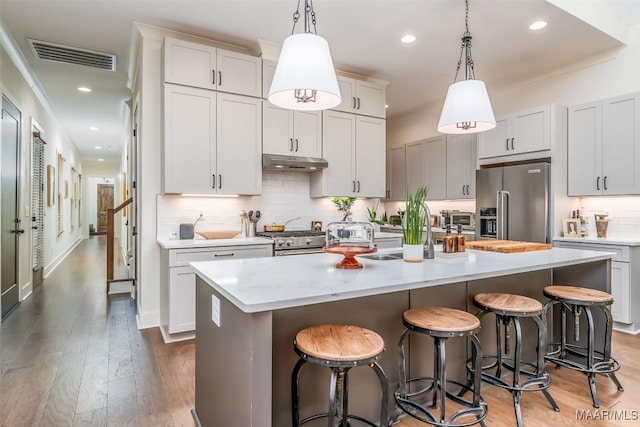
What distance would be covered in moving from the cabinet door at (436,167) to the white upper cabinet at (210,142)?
119 inches

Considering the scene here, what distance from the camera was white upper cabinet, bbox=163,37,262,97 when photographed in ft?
11.4

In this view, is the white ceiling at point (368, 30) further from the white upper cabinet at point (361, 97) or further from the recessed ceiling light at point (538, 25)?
the white upper cabinet at point (361, 97)

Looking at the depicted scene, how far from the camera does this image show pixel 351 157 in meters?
4.58

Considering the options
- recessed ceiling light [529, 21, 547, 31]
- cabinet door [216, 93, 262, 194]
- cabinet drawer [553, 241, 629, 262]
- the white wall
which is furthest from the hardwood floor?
recessed ceiling light [529, 21, 547, 31]

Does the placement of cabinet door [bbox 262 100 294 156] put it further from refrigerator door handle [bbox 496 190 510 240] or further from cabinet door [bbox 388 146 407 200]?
cabinet door [bbox 388 146 407 200]

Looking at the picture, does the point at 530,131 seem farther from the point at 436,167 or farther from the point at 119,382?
the point at 119,382

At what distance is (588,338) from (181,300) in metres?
3.12

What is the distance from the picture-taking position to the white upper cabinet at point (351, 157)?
4406mm

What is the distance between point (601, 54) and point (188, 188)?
471 cm

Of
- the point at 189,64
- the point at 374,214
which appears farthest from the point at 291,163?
the point at 374,214

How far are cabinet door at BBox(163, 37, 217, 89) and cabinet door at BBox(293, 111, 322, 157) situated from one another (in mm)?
1004

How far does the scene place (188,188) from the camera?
11.7ft

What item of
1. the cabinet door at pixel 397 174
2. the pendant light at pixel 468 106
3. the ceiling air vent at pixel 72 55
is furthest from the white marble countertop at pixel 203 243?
the cabinet door at pixel 397 174

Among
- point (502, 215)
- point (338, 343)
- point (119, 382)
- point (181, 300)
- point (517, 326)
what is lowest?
point (119, 382)
